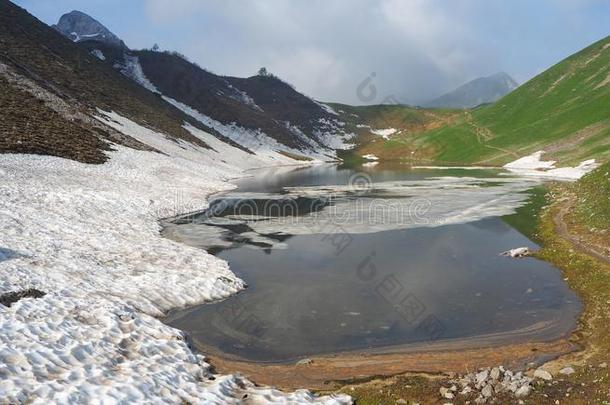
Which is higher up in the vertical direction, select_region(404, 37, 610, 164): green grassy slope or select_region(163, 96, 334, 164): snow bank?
select_region(404, 37, 610, 164): green grassy slope

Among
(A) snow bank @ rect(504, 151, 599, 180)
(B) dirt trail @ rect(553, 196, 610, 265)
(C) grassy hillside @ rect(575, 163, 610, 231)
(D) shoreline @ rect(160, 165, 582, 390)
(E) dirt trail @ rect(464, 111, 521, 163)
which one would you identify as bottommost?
(D) shoreline @ rect(160, 165, 582, 390)

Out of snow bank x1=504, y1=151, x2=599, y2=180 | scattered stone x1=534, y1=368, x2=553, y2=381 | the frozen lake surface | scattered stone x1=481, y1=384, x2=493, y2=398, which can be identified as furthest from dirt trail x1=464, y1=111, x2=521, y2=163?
scattered stone x1=481, y1=384, x2=493, y2=398

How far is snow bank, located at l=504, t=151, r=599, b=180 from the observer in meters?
69.6

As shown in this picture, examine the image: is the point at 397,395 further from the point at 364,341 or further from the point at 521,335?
the point at 521,335

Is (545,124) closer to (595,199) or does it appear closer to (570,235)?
(595,199)

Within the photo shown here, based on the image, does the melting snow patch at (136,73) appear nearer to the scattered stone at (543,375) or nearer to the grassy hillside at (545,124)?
the grassy hillside at (545,124)

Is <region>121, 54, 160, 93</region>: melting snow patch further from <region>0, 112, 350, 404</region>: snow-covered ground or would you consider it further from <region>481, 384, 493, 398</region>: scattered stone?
<region>481, 384, 493, 398</region>: scattered stone

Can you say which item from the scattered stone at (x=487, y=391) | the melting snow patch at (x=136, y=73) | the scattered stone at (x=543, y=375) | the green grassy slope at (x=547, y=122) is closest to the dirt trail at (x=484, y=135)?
the green grassy slope at (x=547, y=122)

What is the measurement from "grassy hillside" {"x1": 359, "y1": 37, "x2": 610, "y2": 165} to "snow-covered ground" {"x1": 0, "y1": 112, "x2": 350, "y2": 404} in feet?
230

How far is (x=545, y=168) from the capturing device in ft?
276

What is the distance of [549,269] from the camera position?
2502 cm

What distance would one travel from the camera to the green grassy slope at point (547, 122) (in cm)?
8988

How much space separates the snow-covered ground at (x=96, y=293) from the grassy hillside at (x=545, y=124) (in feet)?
230

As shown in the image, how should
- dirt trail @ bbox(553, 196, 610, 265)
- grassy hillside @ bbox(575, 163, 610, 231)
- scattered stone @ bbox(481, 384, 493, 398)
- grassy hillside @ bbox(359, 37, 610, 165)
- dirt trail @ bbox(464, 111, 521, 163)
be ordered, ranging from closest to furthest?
scattered stone @ bbox(481, 384, 493, 398)
dirt trail @ bbox(553, 196, 610, 265)
grassy hillside @ bbox(575, 163, 610, 231)
grassy hillside @ bbox(359, 37, 610, 165)
dirt trail @ bbox(464, 111, 521, 163)
